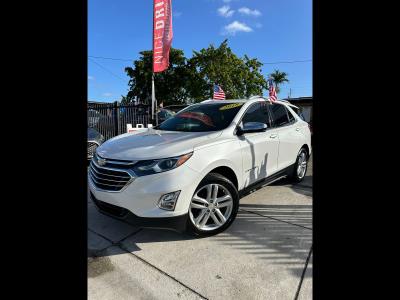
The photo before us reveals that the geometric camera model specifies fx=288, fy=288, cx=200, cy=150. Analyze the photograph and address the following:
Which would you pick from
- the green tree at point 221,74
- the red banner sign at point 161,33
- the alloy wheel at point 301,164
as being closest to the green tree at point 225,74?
the green tree at point 221,74

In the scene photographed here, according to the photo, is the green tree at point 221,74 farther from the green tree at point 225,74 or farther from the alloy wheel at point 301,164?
the alloy wheel at point 301,164

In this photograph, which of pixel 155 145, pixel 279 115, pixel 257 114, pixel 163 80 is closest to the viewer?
pixel 155 145

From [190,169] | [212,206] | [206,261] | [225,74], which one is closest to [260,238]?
[212,206]

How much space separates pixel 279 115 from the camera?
186 inches

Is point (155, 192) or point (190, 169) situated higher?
point (190, 169)

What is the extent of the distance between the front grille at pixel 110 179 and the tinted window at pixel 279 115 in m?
2.63

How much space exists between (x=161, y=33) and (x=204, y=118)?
927cm

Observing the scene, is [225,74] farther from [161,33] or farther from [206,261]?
[206,261]

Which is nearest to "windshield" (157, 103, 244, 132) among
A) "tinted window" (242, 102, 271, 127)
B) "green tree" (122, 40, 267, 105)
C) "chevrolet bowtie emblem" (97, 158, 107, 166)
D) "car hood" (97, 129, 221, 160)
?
"tinted window" (242, 102, 271, 127)

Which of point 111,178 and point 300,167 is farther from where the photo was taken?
point 300,167
